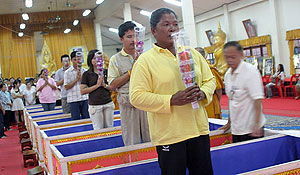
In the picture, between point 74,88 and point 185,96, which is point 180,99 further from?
point 74,88

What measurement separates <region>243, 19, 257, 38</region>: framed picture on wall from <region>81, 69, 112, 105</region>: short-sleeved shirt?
39.9ft

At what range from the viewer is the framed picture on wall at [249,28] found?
1515cm

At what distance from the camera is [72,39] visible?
2245 centimetres

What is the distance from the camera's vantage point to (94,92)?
4.14 meters

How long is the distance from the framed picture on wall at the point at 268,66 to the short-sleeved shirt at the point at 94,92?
11.1 m

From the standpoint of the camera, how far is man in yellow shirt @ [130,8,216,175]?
1857 millimetres

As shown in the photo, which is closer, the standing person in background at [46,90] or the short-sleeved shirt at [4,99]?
the standing person in background at [46,90]

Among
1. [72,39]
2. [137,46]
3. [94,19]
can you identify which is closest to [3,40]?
[72,39]

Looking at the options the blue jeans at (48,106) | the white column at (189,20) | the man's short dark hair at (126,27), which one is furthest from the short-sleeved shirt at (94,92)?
the white column at (189,20)

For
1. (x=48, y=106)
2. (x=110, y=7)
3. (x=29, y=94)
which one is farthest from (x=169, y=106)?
(x=110, y=7)

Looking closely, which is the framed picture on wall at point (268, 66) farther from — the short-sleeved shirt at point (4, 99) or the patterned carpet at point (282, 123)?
the short-sleeved shirt at point (4, 99)

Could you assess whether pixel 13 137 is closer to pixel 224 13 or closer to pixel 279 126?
pixel 279 126

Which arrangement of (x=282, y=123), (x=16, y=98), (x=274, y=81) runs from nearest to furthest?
1. (x=282, y=123)
2. (x=274, y=81)
3. (x=16, y=98)

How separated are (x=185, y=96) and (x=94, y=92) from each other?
2.52 m
